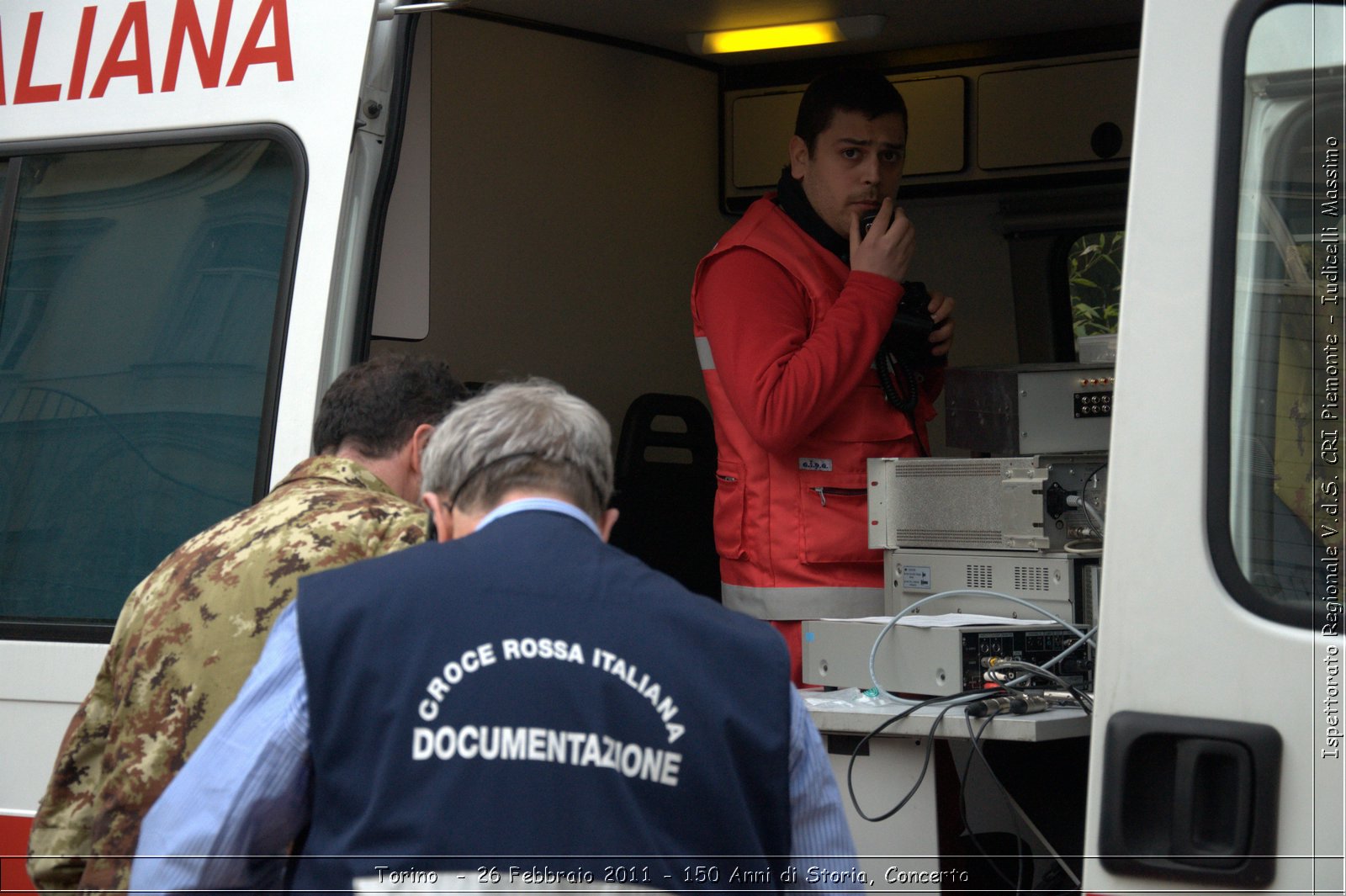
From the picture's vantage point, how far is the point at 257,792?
1.59 metres

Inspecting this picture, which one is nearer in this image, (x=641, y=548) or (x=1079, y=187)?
(x=641, y=548)

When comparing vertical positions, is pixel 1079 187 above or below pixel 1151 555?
above

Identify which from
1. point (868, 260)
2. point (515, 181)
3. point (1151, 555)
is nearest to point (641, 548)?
point (515, 181)

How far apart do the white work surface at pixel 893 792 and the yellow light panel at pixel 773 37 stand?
→ 9.08ft

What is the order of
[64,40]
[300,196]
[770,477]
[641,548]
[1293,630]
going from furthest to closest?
[641,548]
[770,477]
[64,40]
[300,196]
[1293,630]

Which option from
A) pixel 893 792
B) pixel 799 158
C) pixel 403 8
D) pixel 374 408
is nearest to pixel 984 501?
pixel 893 792

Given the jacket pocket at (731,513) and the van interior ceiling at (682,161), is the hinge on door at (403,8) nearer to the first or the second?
the jacket pocket at (731,513)

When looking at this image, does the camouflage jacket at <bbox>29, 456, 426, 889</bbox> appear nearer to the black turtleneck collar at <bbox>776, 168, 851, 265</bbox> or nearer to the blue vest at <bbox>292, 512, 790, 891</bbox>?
the blue vest at <bbox>292, 512, 790, 891</bbox>

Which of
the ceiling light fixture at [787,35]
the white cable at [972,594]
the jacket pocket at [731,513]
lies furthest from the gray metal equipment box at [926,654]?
the ceiling light fixture at [787,35]

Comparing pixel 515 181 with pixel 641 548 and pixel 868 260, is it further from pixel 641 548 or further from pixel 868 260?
pixel 868 260

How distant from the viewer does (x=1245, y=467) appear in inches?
73.3

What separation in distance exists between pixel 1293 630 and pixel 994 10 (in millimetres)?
3378

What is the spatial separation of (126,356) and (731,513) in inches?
52.7

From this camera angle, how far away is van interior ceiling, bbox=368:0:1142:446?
14.8ft
